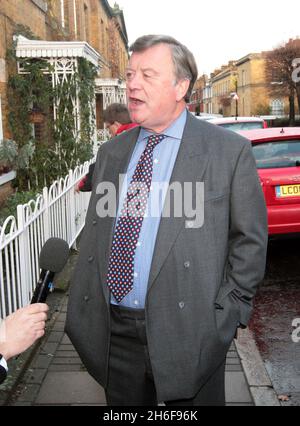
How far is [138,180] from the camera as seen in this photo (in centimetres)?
248

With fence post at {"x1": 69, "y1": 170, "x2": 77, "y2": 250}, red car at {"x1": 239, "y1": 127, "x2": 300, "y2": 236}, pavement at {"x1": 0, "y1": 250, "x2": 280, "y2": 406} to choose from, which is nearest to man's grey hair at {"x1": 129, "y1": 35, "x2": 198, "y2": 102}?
pavement at {"x1": 0, "y1": 250, "x2": 280, "y2": 406}

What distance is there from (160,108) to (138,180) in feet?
1.13

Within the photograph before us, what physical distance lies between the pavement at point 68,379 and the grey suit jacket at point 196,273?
47.3 inches

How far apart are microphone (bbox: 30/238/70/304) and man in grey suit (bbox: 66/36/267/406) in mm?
184

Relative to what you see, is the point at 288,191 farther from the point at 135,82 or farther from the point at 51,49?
the point at 51,49

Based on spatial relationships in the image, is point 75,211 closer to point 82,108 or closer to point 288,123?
point 82,108

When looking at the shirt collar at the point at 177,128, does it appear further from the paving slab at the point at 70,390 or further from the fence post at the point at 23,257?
the fence post at the point at 23,257

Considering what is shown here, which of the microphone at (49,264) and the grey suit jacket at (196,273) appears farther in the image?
the grey suit jacket at (196,273)

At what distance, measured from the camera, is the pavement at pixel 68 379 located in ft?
11.6

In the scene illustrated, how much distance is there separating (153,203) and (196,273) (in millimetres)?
372

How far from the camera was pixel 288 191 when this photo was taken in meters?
6.58

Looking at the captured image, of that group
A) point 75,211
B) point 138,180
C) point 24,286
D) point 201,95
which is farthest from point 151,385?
point 201,95

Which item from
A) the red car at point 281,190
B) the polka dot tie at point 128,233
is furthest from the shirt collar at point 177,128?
the red car at point 281,190

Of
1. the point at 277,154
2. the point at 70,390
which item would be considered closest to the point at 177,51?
the point at 70,390
